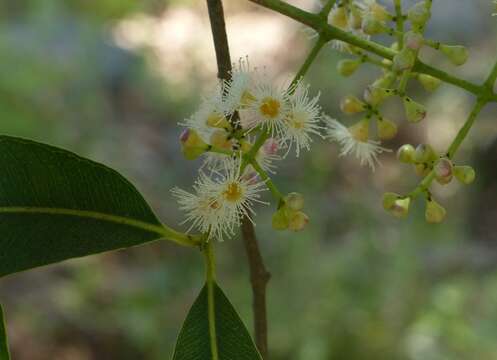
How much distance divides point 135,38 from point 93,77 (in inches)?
40.5

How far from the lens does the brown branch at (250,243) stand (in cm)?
80

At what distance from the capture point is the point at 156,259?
10.4 feet

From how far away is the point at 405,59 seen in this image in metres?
0.79

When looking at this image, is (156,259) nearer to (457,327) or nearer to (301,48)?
(457,327)

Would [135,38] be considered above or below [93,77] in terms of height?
above

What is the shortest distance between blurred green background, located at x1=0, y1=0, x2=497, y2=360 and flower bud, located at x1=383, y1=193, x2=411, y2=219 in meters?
→ 1.76

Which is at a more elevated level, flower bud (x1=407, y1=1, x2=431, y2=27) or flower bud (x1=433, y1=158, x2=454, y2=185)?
flower bud (x1=407, y1=1, x2=431, y2=27)

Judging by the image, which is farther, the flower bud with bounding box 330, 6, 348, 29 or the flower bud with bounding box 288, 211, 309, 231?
the flower bud with bounding box 330, 6, 348, 29

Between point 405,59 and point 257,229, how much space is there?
226cm

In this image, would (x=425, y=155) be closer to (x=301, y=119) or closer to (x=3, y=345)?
(x=301, y=119)

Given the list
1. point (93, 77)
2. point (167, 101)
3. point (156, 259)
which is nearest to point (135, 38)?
point (167, 101)

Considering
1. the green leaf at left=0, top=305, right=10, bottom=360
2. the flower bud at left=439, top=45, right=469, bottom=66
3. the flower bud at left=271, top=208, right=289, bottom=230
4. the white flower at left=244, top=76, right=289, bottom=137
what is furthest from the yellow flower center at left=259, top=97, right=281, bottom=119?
the green leaf at left=0, top=305, right=10, bottom=360

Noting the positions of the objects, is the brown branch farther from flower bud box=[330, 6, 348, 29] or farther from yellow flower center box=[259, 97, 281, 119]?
flower bud box=[330, 6, 348, 29]

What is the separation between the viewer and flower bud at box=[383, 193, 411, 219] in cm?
86
